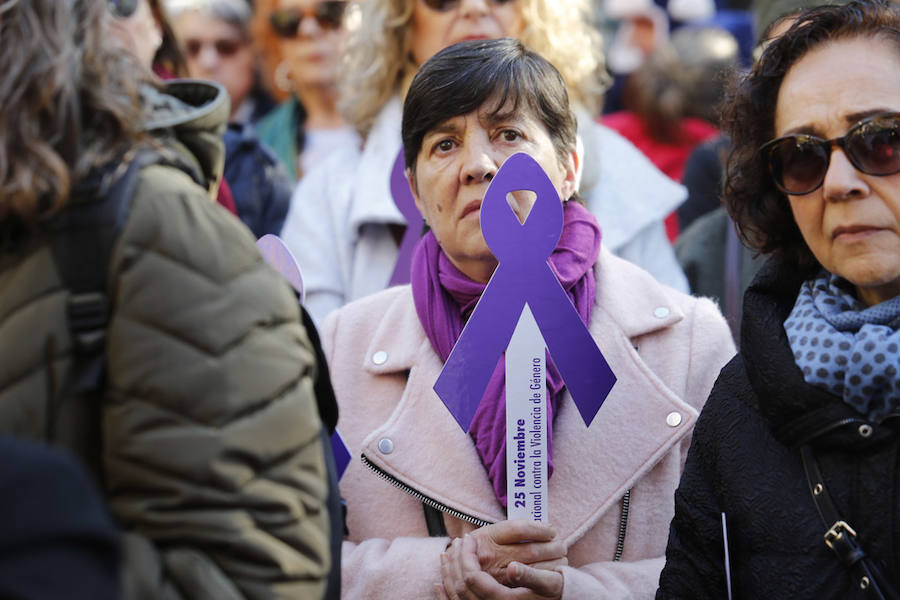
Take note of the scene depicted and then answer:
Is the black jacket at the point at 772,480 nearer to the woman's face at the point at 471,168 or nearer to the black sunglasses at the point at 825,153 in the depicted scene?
the black sunglasses at the point at 825,153

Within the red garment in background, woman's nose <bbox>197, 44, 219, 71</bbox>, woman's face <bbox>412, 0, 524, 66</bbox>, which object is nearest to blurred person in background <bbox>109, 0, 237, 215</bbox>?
woman's face <bbox>412, 0, 524, 66</bbox>

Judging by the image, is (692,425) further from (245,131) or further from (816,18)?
(245,131)

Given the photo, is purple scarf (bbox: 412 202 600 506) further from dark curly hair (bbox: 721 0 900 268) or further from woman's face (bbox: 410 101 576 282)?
dark curly hair (bbox: 721 0 900 268)

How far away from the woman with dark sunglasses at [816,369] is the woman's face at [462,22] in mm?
1408

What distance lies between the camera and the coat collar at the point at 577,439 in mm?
2607

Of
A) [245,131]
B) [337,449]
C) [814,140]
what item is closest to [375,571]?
[337,449]

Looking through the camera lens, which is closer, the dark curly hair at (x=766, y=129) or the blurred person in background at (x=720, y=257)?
the dark curly hair at (x=766, y=129)

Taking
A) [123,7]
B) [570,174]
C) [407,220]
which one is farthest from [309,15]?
[123,7]

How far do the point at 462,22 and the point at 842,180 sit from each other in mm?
1833

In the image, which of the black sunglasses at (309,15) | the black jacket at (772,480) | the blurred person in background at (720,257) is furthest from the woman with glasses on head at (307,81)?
the black jacket at (772,480)

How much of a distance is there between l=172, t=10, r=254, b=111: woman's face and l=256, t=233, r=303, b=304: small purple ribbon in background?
3.00m

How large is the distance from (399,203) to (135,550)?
2156 millimetres

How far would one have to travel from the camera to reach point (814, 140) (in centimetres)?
232

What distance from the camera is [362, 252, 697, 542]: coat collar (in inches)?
103
